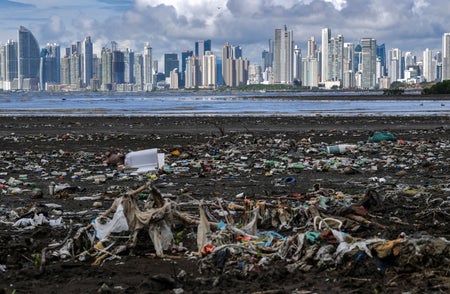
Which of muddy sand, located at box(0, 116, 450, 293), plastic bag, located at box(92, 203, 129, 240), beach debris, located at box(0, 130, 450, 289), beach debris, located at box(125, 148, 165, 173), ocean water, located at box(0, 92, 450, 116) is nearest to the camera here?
muddy sand, located at box(0, 116, 450, 293)

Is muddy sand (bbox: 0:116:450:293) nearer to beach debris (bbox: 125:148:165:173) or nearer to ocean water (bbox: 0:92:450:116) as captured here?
beach debris (bbox: 125:148:165:173)

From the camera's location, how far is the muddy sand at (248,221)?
6.09 m

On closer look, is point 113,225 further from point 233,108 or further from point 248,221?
point 233,108

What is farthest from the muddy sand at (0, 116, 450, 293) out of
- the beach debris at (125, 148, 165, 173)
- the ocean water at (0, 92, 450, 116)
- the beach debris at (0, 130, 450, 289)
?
the ocean water at (0, 92, 450, 116)

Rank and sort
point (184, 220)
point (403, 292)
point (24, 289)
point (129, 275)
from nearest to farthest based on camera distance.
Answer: point (403, 292)
point (24, 289)
point (129, 275)
point (184, 220)

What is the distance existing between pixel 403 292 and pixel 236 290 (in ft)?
4.33

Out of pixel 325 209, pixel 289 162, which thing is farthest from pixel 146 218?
pixel 289 162

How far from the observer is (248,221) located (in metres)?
8.06

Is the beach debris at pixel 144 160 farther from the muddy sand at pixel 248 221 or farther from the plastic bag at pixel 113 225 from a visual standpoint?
the plastic bag at pixel 113 225

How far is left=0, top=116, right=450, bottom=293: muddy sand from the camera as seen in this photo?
20.0 ft

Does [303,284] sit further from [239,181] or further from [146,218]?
[239,181]

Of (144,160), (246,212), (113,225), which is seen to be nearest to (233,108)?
(144,160)

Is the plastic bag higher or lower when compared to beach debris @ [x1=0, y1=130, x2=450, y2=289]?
higher

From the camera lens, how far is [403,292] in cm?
557
